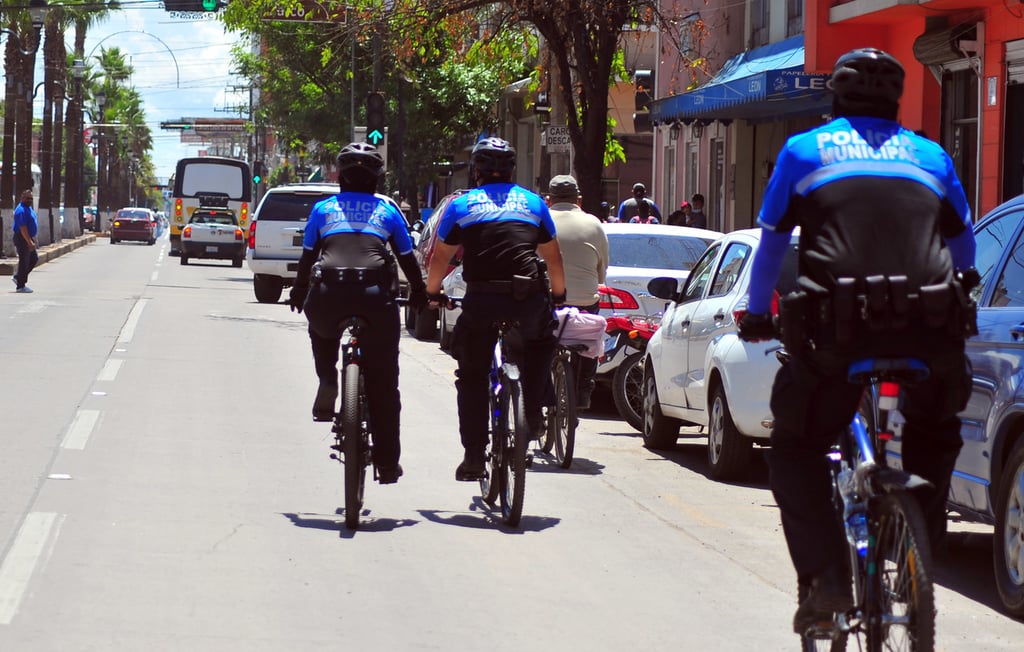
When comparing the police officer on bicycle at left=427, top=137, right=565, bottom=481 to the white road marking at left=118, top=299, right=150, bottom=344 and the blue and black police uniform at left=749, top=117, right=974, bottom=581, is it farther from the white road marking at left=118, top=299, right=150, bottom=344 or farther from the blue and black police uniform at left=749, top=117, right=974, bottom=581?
the white road marking at left=118, top=299, right=150, bottom=344

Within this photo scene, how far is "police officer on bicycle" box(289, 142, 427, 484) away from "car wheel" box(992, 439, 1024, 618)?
288cm

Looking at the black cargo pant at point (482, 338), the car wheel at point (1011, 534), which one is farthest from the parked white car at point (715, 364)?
the car wheel at point (1011, 534)

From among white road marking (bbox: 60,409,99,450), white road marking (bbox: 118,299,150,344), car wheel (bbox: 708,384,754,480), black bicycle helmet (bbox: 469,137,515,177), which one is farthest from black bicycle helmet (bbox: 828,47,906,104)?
white road marking (bbox: 118,299,150,344)

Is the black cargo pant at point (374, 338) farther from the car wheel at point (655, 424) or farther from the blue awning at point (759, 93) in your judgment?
the blue awning at point (759, 93)

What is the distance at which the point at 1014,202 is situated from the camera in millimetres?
7305

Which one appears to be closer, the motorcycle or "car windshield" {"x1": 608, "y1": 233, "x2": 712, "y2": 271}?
the motorcycle

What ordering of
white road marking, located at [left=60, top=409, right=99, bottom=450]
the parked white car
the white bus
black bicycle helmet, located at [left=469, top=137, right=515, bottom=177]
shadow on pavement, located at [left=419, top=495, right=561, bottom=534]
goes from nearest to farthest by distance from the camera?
shadow on pavement, located at [left=419, top=495, right=561, bottom=534] → black bicycle helmet, located at [left=469, top=137, right=515, bottom=177] → the parked white car → white road marking, located at [left=60, top=409, right=99, bottom=450] → the white bus

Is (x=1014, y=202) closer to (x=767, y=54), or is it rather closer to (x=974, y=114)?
(x=974, y=114)

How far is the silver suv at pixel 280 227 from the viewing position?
1042 inches

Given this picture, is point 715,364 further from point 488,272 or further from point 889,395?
point 889,395

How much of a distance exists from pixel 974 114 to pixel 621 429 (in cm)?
792

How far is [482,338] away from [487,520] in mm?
892

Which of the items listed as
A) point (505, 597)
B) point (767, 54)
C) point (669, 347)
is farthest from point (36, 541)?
point (767, 54)

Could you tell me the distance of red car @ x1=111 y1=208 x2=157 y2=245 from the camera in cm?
7231
